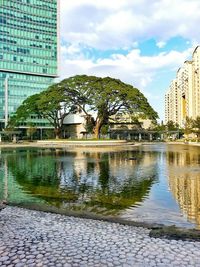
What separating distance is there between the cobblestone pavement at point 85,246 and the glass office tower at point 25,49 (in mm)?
119987

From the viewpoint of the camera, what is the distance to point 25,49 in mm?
129875

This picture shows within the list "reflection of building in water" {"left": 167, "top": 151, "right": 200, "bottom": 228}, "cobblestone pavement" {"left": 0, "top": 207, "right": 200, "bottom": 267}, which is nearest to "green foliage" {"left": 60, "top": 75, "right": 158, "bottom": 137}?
"reflection of building in water" {"left": 167, "top": 151, "right": 200, "bottom": 228}

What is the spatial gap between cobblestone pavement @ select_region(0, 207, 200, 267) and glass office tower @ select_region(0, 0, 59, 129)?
119987 mm

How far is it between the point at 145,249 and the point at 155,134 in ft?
426

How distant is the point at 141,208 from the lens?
13.4m

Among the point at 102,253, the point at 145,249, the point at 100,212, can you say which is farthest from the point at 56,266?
the point at 100,212

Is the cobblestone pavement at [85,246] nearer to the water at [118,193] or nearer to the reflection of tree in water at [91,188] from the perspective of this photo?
the water at [118,193]

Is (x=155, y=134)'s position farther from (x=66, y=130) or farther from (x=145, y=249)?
(x=145, y=249)

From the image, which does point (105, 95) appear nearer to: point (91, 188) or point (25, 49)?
point (91, 188)

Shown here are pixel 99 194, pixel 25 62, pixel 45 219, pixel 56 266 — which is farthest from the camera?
pixel 25 62

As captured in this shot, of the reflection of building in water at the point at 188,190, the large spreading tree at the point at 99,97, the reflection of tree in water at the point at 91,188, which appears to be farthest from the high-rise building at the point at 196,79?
the reflection of tree in water at the point at 91,188

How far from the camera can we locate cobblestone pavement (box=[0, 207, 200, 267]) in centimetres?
723

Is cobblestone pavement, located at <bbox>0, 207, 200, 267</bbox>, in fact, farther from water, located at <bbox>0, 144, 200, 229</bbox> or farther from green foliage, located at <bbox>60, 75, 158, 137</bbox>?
green foliage, located at <bbox>60, 75, 158, 137</bbox>

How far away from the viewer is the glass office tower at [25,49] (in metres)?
125
